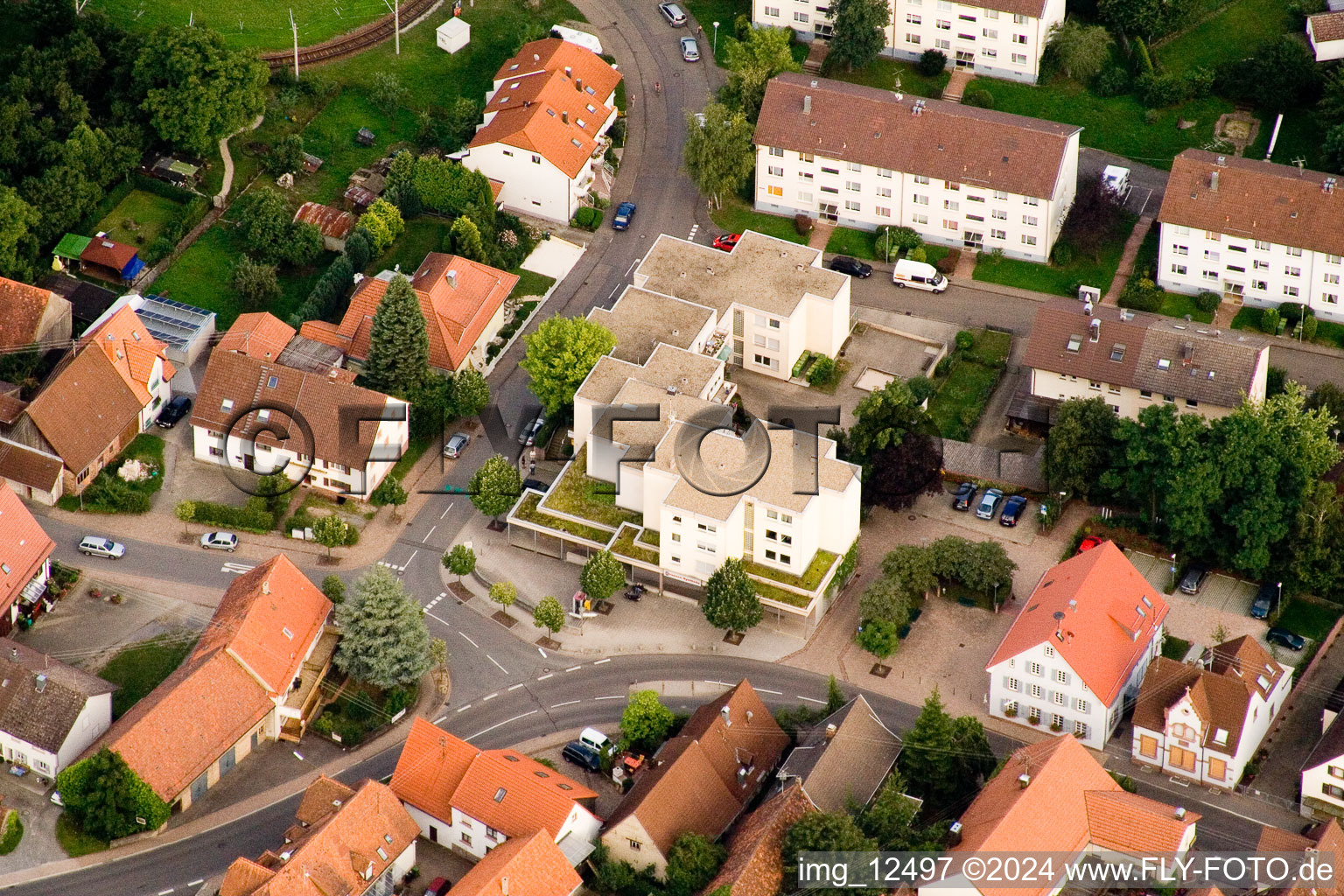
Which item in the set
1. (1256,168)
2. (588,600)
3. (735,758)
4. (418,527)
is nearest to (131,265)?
(418,527)

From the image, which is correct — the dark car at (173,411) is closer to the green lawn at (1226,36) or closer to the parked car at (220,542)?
the parked car at (220,542)

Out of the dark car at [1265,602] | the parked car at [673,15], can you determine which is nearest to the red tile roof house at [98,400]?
the parked car at [673,15]

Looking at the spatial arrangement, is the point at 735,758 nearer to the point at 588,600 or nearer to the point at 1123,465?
the point at 588,600

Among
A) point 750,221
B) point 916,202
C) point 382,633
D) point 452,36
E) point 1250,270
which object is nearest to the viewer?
point 382,633

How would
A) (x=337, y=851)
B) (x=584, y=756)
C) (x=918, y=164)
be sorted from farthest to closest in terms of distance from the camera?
(x=918, y=164), (x=584, y=756), (x=337, y=851)

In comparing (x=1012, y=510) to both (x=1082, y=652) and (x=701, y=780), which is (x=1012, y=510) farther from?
(x=701, y=780)

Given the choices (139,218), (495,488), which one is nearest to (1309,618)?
(495,488)
